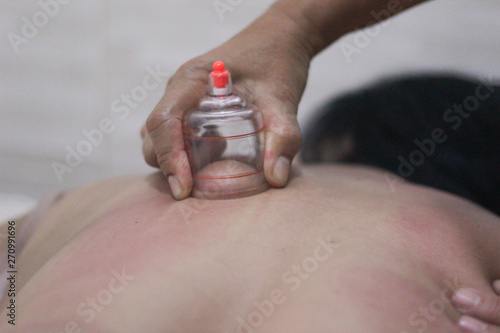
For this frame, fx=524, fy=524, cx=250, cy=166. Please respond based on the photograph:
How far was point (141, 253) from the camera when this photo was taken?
720 mm

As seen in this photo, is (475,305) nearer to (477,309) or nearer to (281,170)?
(477,309)

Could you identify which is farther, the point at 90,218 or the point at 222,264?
the point at 90,218

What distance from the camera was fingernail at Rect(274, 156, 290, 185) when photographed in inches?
35.0

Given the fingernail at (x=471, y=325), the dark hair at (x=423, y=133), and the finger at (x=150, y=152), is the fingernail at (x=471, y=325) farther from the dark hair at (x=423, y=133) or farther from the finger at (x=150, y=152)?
the finger at (x=150, y=152)

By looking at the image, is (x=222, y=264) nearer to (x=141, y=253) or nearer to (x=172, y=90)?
(x=141, y=253)

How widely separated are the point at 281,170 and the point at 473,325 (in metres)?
0.37

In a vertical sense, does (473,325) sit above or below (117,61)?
above

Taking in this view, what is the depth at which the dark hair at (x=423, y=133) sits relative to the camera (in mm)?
1143

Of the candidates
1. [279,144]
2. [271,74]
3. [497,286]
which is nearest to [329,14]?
[271,74]

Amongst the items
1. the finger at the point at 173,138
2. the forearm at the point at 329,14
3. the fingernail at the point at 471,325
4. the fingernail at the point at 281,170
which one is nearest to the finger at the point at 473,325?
the fingernail at the point at 471,325

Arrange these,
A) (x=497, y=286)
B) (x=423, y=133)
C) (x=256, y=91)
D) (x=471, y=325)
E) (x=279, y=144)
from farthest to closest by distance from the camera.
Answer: (x=423, y=133) → (x=256, y=91) → (x=279, y=144) → (x=497, y=286) → (x=471, y=325)

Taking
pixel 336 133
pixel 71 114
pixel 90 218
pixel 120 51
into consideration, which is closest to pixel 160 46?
pixel 120 51

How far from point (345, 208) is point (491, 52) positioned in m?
1.17

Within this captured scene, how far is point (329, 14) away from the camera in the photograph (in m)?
1.20
